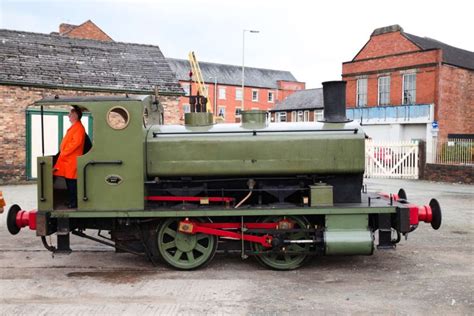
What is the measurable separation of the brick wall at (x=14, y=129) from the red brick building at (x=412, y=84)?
77.4 ft

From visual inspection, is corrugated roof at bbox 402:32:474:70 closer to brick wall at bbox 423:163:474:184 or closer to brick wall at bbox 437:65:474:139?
brick wall at bbox 437:65:474:139

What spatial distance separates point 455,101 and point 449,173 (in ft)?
48.5

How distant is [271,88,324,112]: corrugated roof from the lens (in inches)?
2005

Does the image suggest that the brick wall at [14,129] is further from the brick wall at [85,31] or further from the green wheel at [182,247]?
the brick wall at [85,31]

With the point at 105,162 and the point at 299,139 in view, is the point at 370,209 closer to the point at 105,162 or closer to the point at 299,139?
the point at 299,139

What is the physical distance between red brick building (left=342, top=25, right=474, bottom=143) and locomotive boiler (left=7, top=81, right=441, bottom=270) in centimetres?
2628

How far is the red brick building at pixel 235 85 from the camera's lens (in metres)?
64.8

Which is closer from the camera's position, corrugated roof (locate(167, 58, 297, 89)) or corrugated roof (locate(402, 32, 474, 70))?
corrugated roof (locate(402, 32, 474, 70))

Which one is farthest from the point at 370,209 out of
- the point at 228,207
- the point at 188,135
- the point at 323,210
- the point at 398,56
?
the point at 398,56

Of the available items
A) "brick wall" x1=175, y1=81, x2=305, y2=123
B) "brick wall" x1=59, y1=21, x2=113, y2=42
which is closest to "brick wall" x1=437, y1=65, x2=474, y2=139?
"brick wall" x1=59, y1=21, x2=113, y2=42

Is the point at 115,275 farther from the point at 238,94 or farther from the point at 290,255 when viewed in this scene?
the point at 238,94

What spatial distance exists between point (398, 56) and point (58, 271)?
31.8 meters

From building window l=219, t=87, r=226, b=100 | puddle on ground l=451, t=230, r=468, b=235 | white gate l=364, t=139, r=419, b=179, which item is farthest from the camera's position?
building window l=219, t=87, r=226, b=100

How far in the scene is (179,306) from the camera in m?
5.51
